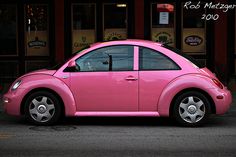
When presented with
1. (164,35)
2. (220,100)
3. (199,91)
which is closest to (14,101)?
(199,91)

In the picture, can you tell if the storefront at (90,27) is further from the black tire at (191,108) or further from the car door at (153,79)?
the black tire at (191,108)

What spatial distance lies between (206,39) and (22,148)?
28.5 feet

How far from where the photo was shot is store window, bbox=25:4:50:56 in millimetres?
15648

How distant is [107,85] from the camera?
383 inches

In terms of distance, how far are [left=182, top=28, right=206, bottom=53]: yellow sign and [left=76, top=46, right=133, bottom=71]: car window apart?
19.6 feet

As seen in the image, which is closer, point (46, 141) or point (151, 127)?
point (46, 141)

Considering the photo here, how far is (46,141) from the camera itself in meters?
8.62

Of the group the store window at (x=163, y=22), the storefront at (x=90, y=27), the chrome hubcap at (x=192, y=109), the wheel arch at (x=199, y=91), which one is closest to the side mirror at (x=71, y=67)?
the wheel arch at (x=199, y=91)

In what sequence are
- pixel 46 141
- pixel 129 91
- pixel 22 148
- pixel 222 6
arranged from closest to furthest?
pixel 22 148
pixel 46 141
pixel 129 91
pixel 222 6

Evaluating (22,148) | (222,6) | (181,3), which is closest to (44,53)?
(181,3)

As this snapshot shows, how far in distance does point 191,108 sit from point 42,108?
2681 millimetres

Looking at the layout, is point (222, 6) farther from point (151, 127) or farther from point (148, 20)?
point (151, 127)

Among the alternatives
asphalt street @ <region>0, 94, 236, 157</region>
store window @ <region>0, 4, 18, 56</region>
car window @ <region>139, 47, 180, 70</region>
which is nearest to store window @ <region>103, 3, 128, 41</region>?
store window @ <region>0, 4, 18, 56</region>

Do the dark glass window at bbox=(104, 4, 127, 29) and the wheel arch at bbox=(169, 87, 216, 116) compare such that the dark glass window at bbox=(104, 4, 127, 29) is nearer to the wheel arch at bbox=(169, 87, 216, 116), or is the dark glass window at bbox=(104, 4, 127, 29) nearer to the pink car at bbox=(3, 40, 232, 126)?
the pink car at bbox=(3, 40, 232, 126)
